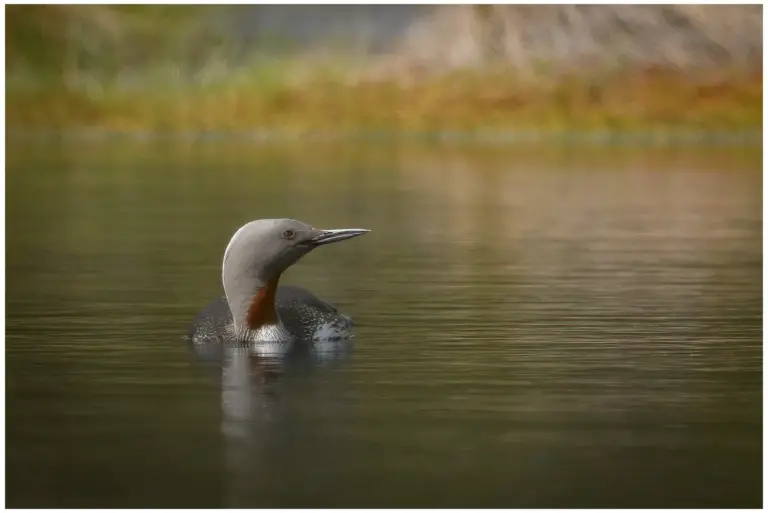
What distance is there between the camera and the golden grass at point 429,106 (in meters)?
57.3

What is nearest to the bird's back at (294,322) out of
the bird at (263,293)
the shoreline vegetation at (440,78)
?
the bird at (263,293)

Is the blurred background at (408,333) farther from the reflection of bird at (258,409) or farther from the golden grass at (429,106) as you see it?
the golden grass at (429,106)

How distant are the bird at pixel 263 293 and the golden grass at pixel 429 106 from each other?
4532cm

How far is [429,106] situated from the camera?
2312 inches

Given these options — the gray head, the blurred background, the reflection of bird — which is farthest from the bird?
the blurred background

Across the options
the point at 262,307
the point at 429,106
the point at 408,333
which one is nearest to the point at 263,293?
the point at 262,307

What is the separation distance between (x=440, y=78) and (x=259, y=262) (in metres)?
49.9

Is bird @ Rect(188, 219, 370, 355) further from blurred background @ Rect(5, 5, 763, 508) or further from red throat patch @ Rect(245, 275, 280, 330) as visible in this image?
blurred background @ Rect(5, 5, 763, 508)

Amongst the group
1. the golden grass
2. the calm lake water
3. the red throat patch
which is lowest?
the golden grass

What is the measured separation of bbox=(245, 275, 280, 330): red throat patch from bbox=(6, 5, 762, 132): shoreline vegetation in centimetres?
4437

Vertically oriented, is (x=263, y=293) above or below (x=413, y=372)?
above

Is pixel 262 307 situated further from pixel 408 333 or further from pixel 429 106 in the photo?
pixel 429 106

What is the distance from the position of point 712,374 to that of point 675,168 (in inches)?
955

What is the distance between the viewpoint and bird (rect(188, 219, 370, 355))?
37.0ft
